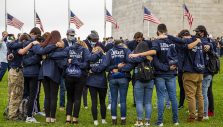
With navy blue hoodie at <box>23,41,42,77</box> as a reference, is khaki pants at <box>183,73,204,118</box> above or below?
below

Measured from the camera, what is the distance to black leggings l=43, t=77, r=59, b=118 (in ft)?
39.8

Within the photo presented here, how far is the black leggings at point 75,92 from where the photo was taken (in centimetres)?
1209

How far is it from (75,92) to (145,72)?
1.68 meters

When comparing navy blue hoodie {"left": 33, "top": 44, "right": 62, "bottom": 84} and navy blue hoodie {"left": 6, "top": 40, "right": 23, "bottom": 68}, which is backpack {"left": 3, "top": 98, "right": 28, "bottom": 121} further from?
navy blue hoodie {"left": 33, "top": 44, "right": 62, "bottom": 84}

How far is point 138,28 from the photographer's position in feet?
146

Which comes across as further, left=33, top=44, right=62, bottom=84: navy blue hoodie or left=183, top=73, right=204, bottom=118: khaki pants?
left=183, top=73, right=204, bottom=118: khaki pants

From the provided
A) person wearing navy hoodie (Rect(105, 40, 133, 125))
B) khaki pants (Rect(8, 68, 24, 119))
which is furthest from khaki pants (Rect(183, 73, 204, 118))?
khaki pants (Rect(8, 68, 24, 119))

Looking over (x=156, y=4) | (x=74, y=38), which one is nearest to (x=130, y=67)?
(x=74, y=38)

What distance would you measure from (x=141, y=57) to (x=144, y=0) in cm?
3257

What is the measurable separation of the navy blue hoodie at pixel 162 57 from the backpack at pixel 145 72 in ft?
0.60

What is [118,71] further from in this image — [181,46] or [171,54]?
[181,46]

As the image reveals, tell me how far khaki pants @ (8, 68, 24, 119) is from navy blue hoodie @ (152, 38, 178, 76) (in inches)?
123

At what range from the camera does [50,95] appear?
12.2 meters

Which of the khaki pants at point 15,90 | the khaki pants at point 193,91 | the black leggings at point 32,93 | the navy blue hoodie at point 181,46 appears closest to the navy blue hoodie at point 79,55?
the black leggings at point 32,93
